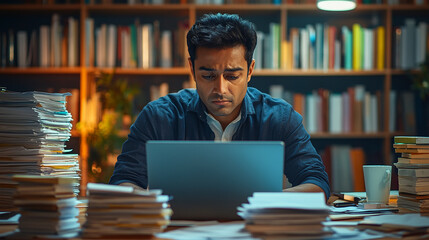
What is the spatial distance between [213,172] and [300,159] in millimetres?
728

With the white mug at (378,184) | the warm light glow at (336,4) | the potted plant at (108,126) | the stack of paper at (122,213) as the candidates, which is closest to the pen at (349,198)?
the white mug at (378,184)

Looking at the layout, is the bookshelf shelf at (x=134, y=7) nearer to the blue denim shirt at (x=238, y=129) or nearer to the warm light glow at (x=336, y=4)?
the warm light glow at (x=336, y=4)

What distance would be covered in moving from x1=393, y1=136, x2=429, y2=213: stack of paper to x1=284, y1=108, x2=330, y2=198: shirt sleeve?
25 centimetres

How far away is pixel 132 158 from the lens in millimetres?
1816

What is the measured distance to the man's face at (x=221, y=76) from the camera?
180 centimetres

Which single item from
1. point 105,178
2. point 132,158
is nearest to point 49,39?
point 105,178

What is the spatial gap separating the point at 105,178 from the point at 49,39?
3.34ft

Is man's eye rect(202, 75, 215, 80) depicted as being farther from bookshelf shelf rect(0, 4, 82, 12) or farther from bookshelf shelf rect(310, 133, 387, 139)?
bookshelf shelf rect(0, 4, 82, 12)

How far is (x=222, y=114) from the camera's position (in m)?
1.85

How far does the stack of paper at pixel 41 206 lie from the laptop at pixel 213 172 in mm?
218

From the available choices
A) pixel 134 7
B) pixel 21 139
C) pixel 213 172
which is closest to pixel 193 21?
pixel 134 7

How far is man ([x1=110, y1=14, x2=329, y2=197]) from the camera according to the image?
5.90ft

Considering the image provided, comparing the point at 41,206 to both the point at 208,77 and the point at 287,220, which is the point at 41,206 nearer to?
the point at 287,220

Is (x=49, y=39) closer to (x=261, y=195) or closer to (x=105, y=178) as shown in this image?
(x=105, y=178)
